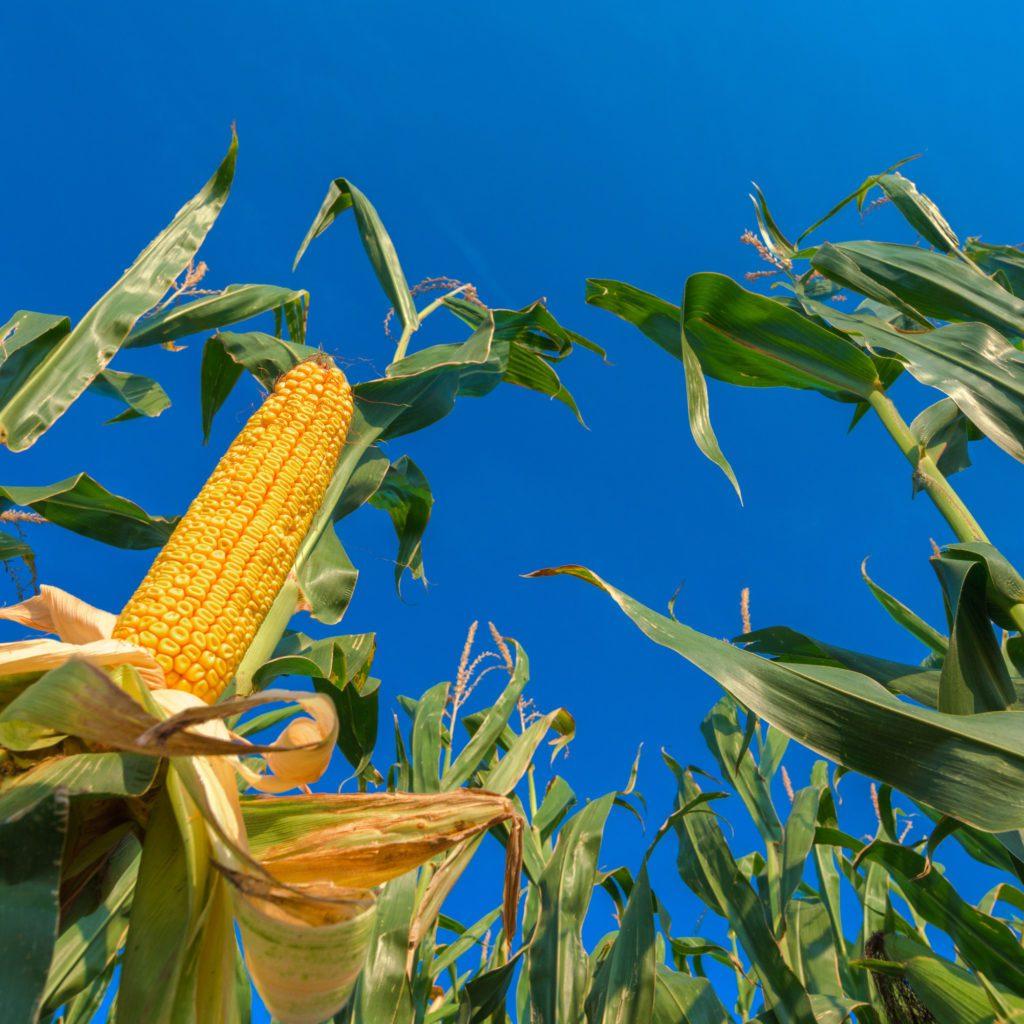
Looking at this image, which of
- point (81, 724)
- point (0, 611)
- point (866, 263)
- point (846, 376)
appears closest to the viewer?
point (81, 724)

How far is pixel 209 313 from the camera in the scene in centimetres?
240

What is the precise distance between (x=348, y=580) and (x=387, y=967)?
1.07 m

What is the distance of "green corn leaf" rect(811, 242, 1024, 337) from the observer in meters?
2.34

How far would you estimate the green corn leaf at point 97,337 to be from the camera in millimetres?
1755

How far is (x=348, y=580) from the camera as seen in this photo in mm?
2229

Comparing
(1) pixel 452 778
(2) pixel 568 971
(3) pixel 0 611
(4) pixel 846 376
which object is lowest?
(2) pixel 568 971

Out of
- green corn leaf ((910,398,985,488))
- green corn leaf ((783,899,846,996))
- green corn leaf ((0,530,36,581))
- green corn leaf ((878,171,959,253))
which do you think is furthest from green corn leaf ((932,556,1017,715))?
green corn leaf ((0,530,36,581))

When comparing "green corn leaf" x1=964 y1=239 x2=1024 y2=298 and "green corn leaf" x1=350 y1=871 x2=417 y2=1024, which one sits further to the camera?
"green corn leaf" x1=964 y1=239 x2=1024 y2=298

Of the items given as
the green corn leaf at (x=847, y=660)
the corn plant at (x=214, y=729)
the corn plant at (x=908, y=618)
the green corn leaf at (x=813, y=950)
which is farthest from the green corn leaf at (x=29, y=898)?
the green corn leaf at (x=813, y=950)

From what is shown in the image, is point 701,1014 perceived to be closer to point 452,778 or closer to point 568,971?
point 568,971

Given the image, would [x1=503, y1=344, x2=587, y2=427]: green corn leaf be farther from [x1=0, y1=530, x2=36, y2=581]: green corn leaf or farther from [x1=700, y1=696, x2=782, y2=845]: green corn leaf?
[x1=0, y1=530, x2=36, y2=581]: green corn leaf

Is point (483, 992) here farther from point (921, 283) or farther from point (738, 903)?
point (921, 283)

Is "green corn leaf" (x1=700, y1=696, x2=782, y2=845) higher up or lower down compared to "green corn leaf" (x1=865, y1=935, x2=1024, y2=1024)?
higher up

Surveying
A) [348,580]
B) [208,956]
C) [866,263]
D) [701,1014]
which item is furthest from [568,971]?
[866,263]
